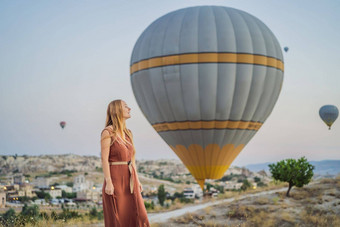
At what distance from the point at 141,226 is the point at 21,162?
129151 mm

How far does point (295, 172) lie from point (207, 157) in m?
4.55

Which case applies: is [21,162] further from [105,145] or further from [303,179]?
[105,145]

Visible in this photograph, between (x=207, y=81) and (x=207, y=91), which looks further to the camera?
(x=207, y=91)

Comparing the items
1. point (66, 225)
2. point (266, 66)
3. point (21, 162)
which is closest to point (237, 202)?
point (266, 66)

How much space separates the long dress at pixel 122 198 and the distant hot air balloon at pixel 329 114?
3079cm

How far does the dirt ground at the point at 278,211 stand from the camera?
16609mm

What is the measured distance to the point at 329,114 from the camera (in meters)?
34.2

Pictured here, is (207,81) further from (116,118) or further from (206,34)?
(116,118)

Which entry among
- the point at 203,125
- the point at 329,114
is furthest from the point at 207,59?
the point at 329,114

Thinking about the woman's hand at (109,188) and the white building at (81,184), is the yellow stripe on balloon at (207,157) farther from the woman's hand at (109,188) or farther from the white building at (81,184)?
the white building at (81,184)

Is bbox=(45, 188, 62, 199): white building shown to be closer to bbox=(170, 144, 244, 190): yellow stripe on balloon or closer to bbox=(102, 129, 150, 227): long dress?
bbox=(170, 144, 244, 190): yellow stripe on balloon

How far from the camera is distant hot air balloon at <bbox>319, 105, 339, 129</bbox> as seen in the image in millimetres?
34125

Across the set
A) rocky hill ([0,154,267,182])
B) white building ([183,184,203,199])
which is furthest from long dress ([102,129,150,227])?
rocky hill ([0,154,267,182])

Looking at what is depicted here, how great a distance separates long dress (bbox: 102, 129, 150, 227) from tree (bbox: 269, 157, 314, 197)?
1783 centimetres
